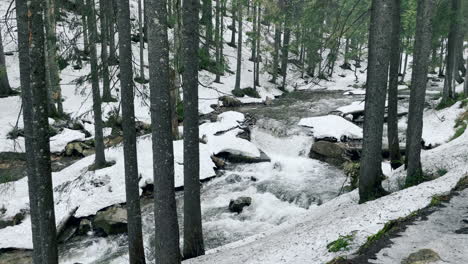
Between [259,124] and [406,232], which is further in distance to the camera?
[259,124]

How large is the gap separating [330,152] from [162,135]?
1225cm

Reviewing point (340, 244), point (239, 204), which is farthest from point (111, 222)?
point (340, 244)

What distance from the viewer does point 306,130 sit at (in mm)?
19969

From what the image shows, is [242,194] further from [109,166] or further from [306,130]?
[306,130]

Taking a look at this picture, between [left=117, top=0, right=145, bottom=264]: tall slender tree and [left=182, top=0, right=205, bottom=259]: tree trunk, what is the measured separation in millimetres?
1185

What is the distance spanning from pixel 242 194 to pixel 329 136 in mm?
7192

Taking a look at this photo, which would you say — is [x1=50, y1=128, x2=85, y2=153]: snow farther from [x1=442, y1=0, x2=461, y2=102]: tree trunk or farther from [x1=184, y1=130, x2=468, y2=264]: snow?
[x1=442, y1=0, x2=461, y2=102]: tree trunk

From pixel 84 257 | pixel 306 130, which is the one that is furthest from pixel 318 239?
pixel 306 130

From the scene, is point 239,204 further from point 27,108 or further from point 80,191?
point 27,108

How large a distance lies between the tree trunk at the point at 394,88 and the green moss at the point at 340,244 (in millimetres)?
7451

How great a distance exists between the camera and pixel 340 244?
5363mm

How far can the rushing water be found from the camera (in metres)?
10.0

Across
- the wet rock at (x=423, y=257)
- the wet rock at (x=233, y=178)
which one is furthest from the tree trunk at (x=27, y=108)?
the wet rock at (x=233, y=178)

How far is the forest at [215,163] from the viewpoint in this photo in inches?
223
